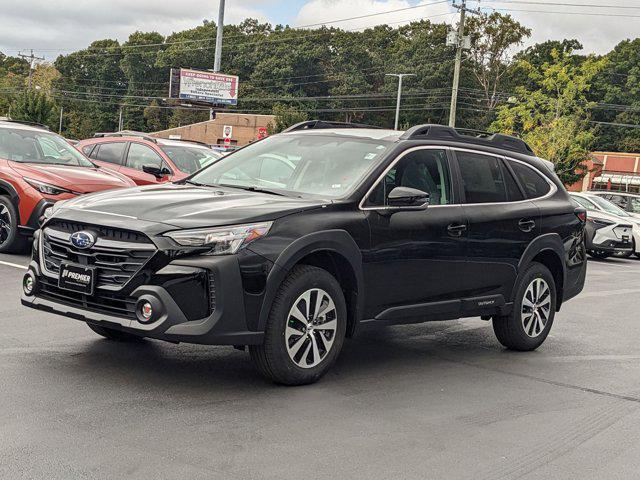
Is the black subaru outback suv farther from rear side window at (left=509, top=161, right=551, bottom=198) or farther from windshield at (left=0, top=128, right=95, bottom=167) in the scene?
windshield at (left=0, top=128, right=95, bottom=167)

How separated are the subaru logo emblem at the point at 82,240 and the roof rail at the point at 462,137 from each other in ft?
8.26

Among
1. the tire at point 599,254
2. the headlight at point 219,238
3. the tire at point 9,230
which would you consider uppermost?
the headlight at point 219,238

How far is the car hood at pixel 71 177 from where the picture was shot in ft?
37.0

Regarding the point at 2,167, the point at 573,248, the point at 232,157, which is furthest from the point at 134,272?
the point at 2,167

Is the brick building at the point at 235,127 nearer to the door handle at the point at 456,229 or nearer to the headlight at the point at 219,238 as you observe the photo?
the door handle at the point at 456,229

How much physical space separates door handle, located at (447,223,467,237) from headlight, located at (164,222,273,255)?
193 centimetres

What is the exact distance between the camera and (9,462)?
4102mm

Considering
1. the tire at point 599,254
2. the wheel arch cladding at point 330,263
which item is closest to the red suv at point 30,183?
the wheel arch cladding at point 330,263

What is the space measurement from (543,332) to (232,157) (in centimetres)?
319

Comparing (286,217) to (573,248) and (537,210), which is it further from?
(573,248)

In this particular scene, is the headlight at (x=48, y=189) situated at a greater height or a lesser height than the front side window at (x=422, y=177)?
lesser

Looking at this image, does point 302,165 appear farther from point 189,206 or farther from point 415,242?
point 189,206

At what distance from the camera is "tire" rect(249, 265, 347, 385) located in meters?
5.59

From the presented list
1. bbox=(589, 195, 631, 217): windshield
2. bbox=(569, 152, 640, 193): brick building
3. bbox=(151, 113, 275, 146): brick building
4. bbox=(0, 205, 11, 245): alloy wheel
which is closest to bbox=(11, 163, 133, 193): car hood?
bbox=(0, 205, 11, 245): alloy wheel
